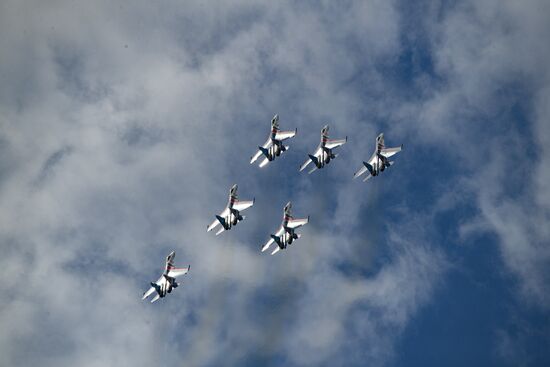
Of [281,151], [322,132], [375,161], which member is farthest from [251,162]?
[375,161]

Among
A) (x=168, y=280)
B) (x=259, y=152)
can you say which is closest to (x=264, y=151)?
(x=259, y=152)

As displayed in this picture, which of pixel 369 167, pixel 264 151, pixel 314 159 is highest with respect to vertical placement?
pixel 264 151

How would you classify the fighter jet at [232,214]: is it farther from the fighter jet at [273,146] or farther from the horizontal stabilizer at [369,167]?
the horizontal stabilizer at [369,167]

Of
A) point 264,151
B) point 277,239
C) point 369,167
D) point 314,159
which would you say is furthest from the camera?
point 264,151

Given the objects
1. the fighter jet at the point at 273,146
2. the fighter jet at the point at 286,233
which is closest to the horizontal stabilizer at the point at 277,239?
the fighter jet at the point at 286,233

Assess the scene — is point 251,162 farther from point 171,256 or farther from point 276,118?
point 171,256

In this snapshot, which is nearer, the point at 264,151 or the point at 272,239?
the point at 272,239

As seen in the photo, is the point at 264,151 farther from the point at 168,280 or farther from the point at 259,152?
the point at 168,280

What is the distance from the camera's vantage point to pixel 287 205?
151500 millimetres

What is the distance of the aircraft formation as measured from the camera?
145m

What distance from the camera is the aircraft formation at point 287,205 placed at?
477 feet

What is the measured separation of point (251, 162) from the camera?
150m

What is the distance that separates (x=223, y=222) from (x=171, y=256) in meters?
17.8

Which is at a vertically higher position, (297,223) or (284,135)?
(284,135)
